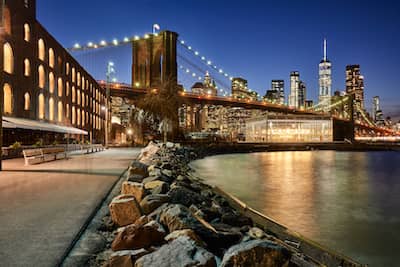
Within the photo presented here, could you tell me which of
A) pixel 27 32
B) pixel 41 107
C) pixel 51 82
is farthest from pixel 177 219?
pixel 51 82

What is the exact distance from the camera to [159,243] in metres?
3.89

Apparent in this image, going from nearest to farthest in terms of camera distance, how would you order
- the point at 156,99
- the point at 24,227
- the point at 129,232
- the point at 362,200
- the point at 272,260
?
the point at 272,260
the point at 129,232
the point at 24,227
the point at 362,200
the point at 156,99

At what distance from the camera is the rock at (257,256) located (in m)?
3.11

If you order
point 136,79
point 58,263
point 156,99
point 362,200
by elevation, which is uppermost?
point 136,79

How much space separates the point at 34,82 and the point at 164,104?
13983mm

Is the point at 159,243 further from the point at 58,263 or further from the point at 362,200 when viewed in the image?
the point at 362,200

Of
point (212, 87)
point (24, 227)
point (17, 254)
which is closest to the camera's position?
point (17, 254)

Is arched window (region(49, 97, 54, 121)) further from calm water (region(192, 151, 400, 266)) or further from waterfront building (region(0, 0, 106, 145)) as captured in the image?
calm water (region(192, 151, 400, 266))

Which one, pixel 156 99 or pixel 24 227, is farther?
pixel 156 99

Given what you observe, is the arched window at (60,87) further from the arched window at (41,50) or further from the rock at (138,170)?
the rock at (138,170)

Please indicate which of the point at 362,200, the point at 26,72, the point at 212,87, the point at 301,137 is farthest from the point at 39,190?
the point at 212,87

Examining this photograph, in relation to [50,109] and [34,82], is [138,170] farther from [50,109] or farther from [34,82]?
[50,109]

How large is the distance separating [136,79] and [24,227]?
68677mm

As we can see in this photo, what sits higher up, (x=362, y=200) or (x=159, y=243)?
(x=159, y=243)
